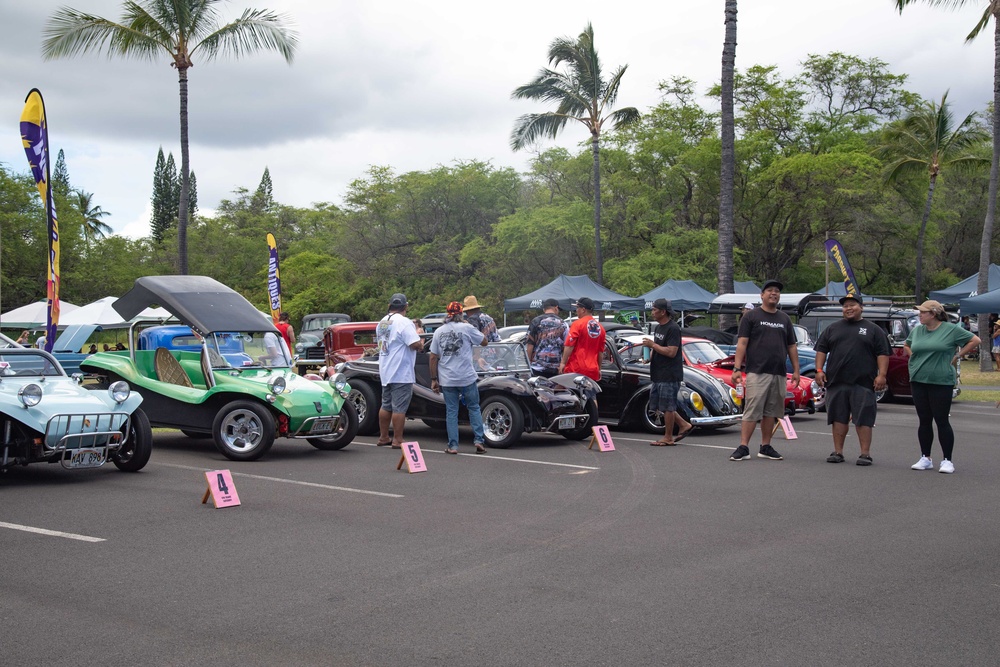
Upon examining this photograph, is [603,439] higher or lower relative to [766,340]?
lower

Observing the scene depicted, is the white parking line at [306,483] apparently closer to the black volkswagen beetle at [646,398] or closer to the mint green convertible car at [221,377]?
the mint green convertible car at [221,377]

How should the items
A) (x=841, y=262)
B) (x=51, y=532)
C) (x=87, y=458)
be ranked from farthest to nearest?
1. (x=841, y=262)
2. (x=87, y=458)
3. (x=51, y=532)

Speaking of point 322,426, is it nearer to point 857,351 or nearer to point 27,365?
point 27,365

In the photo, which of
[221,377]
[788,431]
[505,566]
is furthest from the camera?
[788,431]

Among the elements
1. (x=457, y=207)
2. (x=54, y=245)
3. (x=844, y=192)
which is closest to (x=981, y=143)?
(x=844, y=192)

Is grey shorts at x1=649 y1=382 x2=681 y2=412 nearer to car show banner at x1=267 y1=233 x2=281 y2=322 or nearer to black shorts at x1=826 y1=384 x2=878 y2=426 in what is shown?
black shorts at x1=826 y1=384 x2=878 y2=426

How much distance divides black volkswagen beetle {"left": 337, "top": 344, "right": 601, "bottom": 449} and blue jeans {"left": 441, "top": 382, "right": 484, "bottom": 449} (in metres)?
0.51

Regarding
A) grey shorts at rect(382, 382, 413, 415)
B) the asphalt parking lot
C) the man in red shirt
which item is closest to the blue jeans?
grey shorts at rect(382, 382, 413, 415)

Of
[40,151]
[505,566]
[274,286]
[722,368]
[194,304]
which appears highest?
[40,151]

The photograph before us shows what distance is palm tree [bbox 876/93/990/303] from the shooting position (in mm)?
38156

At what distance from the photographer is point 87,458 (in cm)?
887

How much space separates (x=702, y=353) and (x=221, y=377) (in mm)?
8040

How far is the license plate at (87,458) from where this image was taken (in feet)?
28.8

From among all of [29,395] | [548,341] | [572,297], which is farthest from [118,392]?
[572,297]
